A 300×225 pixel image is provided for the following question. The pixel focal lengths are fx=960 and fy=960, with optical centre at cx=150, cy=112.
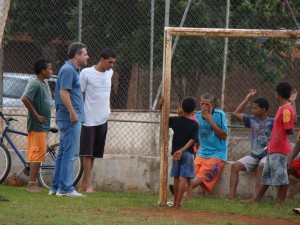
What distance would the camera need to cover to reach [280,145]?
12555mm

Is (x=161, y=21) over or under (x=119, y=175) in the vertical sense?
over

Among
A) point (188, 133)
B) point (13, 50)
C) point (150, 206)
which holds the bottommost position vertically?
point (150, 206)

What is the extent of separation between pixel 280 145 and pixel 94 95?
2708 millimetres

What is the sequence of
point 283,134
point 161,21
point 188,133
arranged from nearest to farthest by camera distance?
point 188,133 < point 283,134 < point 161,21

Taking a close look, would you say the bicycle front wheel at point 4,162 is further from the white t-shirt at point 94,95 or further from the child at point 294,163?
the child at point 294,163

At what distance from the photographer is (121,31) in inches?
578

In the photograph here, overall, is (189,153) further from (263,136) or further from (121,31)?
(121,31)

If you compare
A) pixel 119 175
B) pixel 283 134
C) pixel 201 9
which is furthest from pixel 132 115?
pixel 283 134

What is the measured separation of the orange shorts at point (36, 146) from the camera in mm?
13242

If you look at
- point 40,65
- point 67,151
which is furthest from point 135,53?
point 67,151

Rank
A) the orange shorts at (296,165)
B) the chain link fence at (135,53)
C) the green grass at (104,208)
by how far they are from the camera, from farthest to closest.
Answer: the chain link fence at (135,53) → the orange shorts at (296,165) → the green grass at (104,208)

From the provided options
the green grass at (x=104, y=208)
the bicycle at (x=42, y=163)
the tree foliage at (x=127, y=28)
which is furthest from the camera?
the tree foliage at (x=127, y=28)

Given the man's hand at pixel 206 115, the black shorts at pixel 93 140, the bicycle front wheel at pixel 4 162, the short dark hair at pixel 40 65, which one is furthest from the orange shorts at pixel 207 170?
the bicycle front wheel at pixel 4 162

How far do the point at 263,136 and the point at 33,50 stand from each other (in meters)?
4.18
